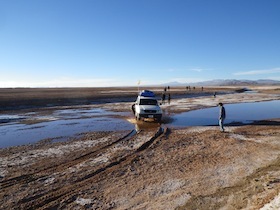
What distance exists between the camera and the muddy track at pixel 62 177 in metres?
6.85

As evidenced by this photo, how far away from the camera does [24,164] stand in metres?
9.97

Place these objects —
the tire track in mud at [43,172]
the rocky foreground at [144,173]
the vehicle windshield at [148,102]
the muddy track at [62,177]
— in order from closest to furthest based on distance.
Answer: the rocky foreground at [144,173], the muddy track at [62,177], the tire track in mud at [43,172], the vehicle windshield at [148,102]

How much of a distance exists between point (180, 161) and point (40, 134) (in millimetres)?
9657

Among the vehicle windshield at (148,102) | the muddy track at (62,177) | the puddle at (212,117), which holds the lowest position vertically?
the muddy track at (62,177)

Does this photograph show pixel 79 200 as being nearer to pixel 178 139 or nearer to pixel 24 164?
pixel 24 164

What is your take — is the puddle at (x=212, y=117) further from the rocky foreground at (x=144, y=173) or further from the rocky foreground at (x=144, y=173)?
the rocky foreground at (x=144, y=173)

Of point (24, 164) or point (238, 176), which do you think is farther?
point (24, 164)

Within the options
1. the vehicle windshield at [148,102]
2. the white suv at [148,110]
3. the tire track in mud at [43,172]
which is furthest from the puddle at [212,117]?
the tire track in mud at [43,172]

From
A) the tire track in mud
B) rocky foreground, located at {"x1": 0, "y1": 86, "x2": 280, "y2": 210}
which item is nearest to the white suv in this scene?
rocky foreground, located at {"x1": 0, "y1": 86, "x2": 280, "y2": 210}

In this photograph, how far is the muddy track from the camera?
685 cm

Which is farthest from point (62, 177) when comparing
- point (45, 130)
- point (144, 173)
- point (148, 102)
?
point (148, 102)

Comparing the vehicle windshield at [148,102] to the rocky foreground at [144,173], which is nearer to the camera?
the rocky foreground at [144,173]

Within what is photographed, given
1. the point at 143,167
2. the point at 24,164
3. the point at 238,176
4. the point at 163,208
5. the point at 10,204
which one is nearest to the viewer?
the point at 163,208

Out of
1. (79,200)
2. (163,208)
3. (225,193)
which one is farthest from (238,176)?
(79,200)
